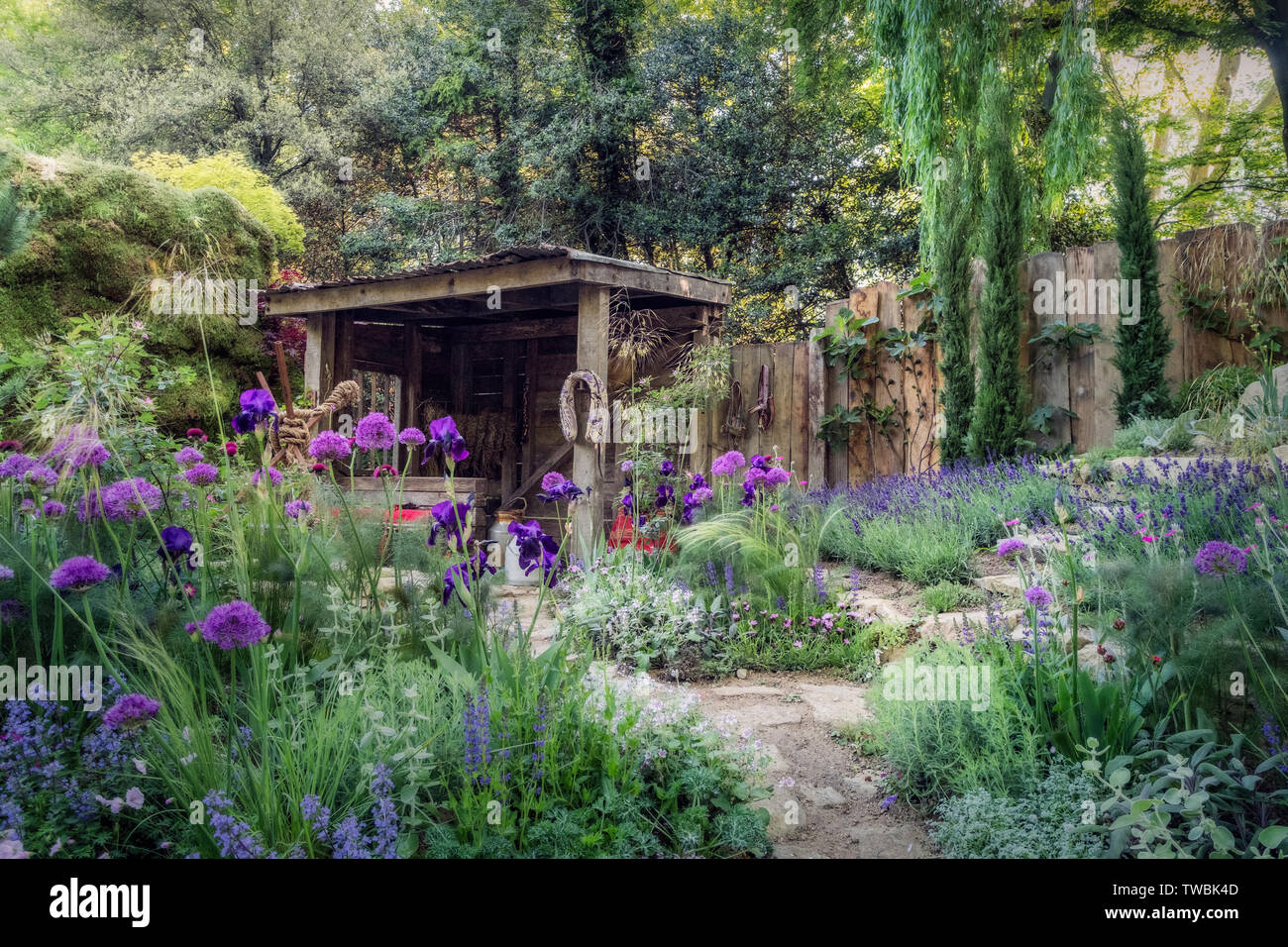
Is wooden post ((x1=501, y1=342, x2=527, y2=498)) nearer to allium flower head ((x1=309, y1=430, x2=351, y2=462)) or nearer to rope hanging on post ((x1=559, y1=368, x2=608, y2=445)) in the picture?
rope hanging on post ((x1=559, y1=368, x2=608, y2=445))

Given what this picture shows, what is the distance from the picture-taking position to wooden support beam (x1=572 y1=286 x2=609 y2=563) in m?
6.96

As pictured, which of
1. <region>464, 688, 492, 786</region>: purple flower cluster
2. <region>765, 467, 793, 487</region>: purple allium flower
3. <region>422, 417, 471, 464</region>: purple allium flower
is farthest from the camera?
<region>765, 467, 793, 487</region>: purple allium flower

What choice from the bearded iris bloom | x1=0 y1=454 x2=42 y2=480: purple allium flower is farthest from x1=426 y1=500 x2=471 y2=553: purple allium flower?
x1=0 y1=454 x2=42 y2=480: purple allium flower

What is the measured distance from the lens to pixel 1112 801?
208 centimetres

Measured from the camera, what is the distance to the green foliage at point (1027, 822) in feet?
6.98

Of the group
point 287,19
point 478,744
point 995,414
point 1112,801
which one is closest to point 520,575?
point 995,414

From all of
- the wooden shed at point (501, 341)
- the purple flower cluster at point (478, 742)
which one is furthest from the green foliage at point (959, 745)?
the wooden shed at point (501, 341)

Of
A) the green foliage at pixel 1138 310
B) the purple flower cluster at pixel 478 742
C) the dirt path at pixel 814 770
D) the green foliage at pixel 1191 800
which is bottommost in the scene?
the dirt path at pixel 814 770

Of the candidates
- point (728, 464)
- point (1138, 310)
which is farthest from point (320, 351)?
point (1138, 310)

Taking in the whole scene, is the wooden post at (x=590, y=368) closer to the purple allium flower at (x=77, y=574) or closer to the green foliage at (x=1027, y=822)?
the green foliage at (x=1027, y=822)

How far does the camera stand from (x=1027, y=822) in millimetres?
2264

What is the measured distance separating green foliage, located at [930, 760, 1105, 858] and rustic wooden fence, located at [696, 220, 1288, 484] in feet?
16.3

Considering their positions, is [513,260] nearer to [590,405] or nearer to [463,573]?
[590,405]
